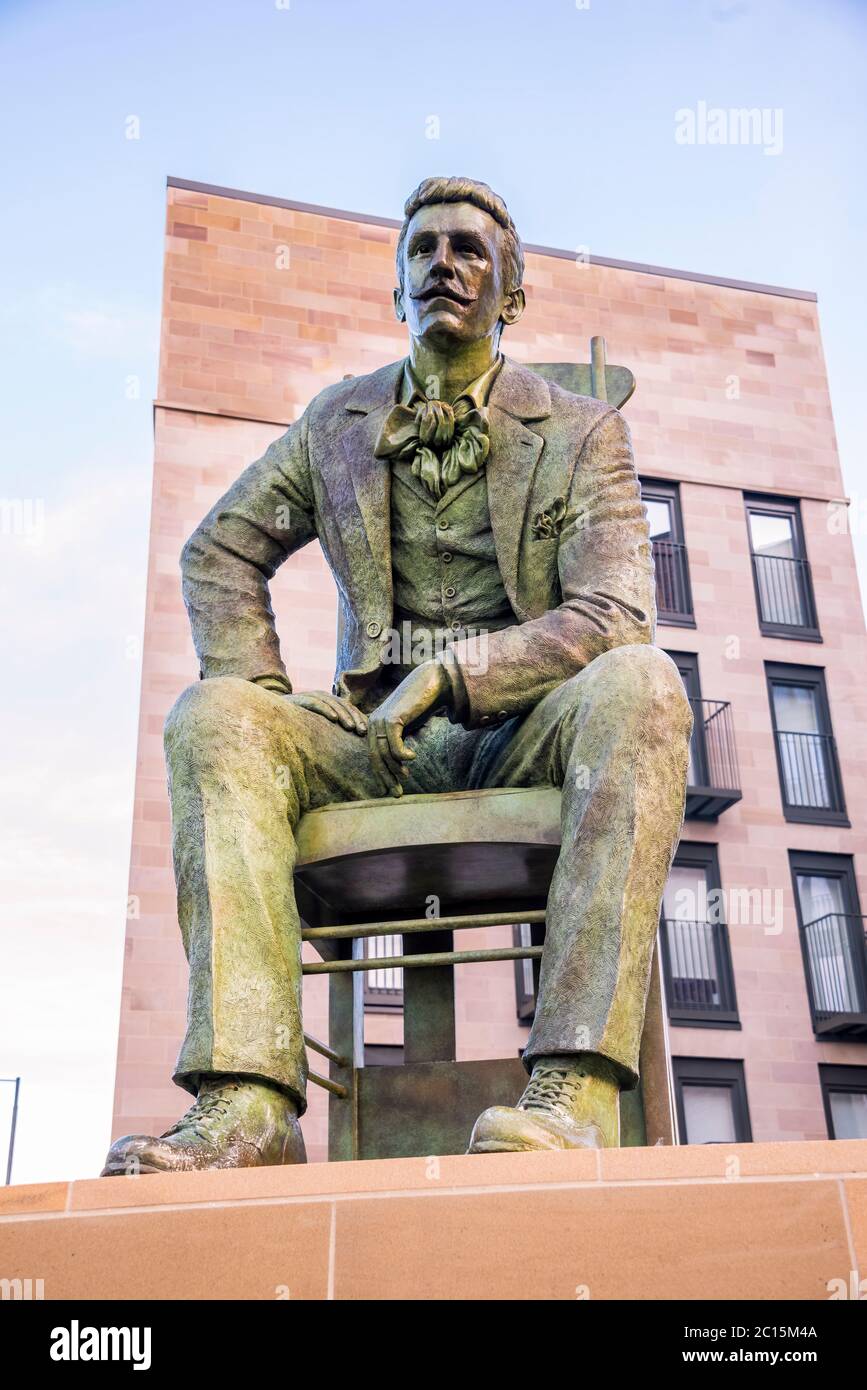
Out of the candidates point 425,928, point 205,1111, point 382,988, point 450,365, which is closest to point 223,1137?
point 205,1111

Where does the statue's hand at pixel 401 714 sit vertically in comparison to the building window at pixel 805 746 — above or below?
below

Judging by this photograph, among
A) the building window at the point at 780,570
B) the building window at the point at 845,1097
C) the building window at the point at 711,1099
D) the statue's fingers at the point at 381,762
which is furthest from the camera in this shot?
the building window at the point at 780,570

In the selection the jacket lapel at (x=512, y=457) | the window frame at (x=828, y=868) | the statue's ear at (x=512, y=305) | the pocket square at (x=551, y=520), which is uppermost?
the window frame at (x=828, y=868)

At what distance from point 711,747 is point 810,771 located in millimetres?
1535

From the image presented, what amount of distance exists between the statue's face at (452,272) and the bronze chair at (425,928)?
1.18 m

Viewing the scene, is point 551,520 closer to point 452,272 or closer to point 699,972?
point 452,272

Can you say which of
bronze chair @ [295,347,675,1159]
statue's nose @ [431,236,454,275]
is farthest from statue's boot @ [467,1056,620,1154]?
statue's nose @ [431,236,454,275]

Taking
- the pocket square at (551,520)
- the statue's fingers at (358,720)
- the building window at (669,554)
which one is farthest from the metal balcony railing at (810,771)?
the statue's fingers at (358,720)

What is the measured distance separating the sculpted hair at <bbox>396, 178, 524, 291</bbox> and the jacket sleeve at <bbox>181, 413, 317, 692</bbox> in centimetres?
58

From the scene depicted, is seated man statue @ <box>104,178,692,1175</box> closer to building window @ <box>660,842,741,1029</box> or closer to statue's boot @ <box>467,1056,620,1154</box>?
statue's boot @ <box>467,1056,620,1154</box>

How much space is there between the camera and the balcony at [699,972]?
64.8ft

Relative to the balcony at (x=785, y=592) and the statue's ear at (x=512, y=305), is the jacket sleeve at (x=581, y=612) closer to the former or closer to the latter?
the statue's ear at (x=512, y=305)

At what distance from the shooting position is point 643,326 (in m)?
23.5

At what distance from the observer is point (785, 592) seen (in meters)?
23.2
